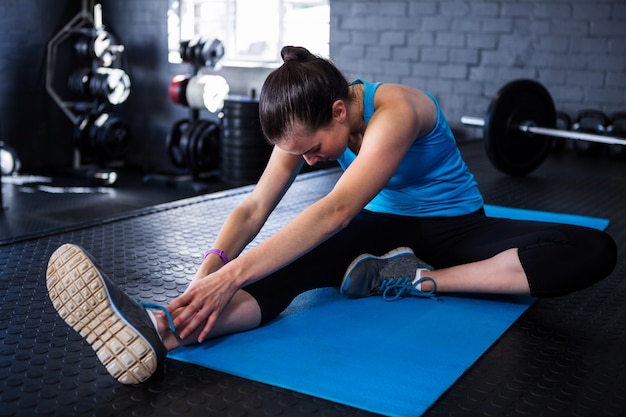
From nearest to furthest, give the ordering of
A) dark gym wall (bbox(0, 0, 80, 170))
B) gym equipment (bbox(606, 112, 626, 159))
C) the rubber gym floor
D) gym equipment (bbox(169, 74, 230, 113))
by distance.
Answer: the rubber gym floor
gym equipment (bbox(606, 112, 626, 159))
gym equipment (bbox(169, 74, 230, 113))
dark gym wall (bbox(0, 0, 80, 170))

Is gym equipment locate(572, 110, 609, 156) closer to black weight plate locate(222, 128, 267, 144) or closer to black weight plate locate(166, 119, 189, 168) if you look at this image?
black weight plate locate(222, 128, 267, 144)

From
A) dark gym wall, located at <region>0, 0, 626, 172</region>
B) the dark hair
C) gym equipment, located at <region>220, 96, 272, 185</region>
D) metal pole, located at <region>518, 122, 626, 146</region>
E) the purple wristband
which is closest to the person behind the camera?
the dark hair

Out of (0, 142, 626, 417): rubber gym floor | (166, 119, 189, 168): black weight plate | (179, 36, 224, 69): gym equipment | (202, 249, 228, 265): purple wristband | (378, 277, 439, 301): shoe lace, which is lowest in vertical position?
(166, 119, 189, 168): black weight plate

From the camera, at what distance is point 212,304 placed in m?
1.27

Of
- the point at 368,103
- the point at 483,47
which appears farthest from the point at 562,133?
the point at 368,103

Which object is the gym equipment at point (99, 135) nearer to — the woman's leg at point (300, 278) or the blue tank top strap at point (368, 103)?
the woman's leg at point (300, 278)

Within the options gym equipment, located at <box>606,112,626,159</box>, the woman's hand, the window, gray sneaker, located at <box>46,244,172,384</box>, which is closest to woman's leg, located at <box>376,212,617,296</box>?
the woman's hand

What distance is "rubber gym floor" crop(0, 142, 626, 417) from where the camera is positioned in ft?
3.90

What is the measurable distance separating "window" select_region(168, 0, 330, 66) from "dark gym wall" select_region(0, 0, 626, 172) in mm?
155

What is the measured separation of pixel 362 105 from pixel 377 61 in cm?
396

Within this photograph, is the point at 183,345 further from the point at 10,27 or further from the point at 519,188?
the point at 10,27

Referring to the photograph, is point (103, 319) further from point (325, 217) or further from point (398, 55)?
point (398, 55)

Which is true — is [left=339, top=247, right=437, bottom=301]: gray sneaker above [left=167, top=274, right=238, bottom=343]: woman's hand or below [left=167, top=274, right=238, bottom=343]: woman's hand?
below

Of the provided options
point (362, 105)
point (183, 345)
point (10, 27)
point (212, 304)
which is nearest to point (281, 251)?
point (212, 304)
